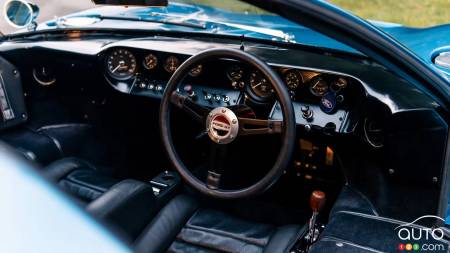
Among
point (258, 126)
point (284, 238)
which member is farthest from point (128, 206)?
point (284, 238)

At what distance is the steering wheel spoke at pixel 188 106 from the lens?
2.52 metres

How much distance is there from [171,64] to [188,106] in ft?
2.10

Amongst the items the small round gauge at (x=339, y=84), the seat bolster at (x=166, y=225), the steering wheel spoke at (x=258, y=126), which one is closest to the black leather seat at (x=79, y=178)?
the seat bolster at (x=166, y=225)

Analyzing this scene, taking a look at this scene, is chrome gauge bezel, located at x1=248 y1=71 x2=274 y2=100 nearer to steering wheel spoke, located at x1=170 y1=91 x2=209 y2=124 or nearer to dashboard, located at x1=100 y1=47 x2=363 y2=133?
dashboard, located at x1=100 y1=47 x2=363 y2=133

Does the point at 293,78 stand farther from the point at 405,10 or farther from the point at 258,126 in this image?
the point at 405,10

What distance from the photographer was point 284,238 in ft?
8.81

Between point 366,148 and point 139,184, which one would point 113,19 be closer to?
point 139,184

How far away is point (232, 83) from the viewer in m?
2.91

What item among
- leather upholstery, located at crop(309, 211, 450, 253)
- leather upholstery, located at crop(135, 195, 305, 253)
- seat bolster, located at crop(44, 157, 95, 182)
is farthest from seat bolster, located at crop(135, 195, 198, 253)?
leather upholstery, located at crop(309, 211, 450, 253)

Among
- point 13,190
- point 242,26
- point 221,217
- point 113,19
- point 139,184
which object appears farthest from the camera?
point 113,19

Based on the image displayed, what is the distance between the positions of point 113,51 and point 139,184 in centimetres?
99

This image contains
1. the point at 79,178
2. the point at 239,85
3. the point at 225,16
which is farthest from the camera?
the point at 225,16

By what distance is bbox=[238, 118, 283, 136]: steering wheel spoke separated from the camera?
7.74ft

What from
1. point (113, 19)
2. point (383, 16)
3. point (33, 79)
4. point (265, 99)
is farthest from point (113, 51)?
point (383, 16)
